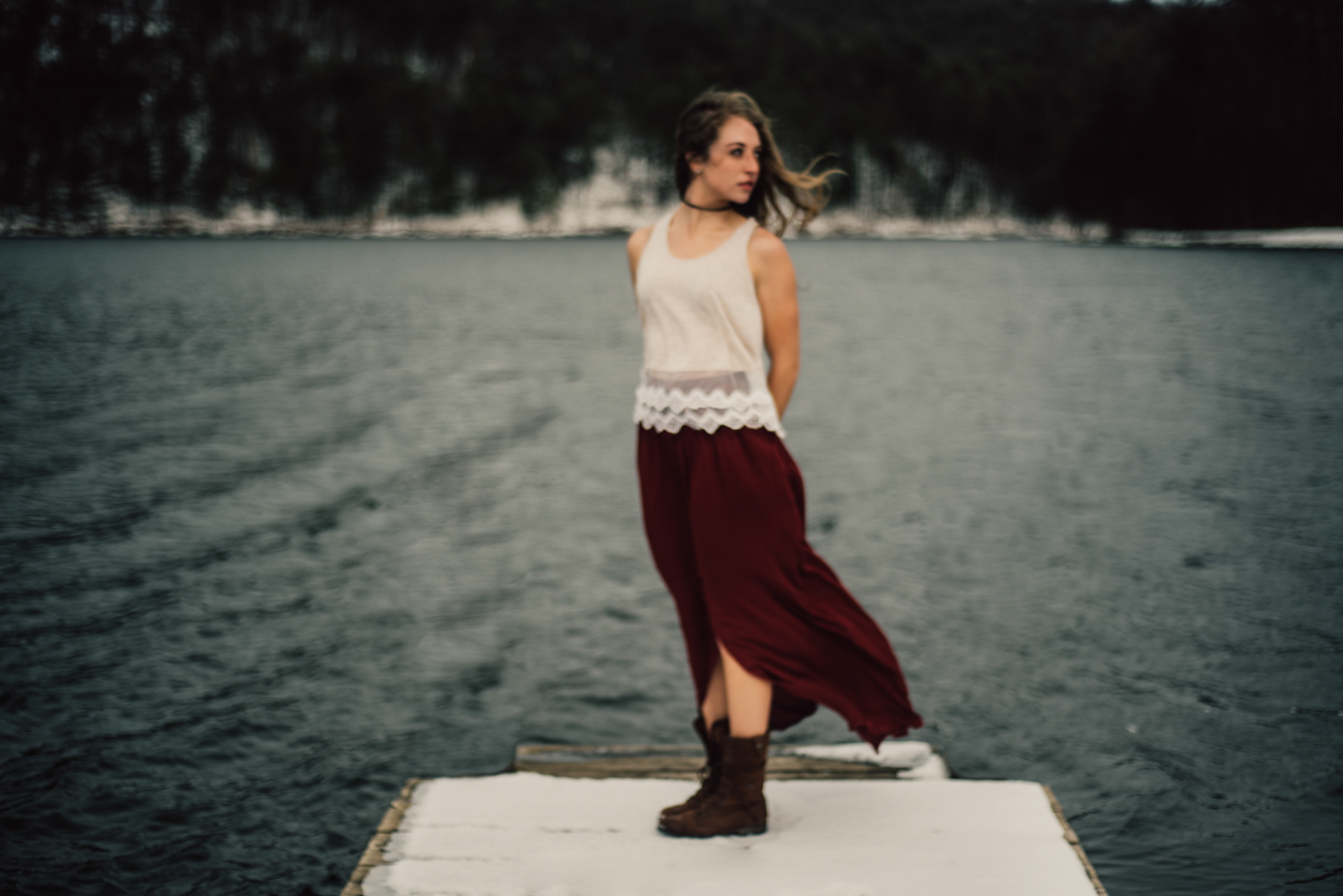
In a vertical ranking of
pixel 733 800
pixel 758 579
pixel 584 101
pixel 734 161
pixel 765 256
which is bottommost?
pixel 733 800

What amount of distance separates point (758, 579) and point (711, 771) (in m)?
0.77

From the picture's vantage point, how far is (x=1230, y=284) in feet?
178

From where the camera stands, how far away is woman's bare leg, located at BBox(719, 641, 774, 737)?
3.71 meters

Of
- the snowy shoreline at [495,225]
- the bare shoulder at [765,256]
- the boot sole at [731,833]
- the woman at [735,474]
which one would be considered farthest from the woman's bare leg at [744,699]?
the snowy shoreline at [495,225]

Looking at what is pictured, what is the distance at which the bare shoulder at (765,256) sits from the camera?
11.4 ft

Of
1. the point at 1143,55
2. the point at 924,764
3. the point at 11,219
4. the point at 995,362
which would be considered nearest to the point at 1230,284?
the point at 995,362

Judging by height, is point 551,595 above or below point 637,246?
below

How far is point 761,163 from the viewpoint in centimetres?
364

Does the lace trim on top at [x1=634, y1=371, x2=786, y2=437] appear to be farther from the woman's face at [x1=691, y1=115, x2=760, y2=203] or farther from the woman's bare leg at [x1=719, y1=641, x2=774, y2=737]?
the woman's bare leg at [x1=719, y1=641, x2=774, y2=737]

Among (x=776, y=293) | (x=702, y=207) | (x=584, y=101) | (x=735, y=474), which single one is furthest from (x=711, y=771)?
(x=584, y=101)

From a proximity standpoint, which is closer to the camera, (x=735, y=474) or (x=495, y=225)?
(x=735, y=474)

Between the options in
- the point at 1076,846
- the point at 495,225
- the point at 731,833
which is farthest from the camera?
the point at 495,225

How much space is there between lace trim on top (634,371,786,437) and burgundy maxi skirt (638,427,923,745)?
0.13ft

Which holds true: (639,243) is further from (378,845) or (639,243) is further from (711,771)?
(378,845)
